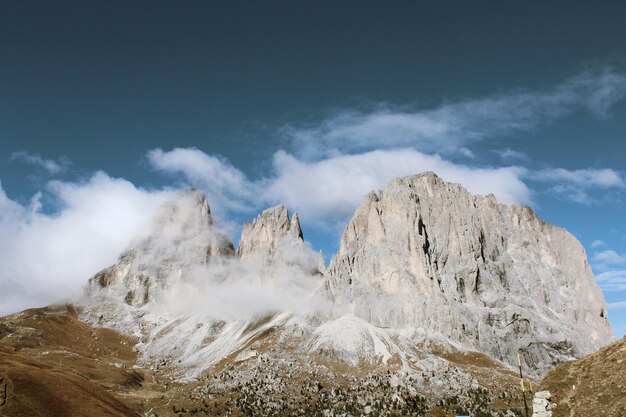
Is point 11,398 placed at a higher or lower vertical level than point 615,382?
lower

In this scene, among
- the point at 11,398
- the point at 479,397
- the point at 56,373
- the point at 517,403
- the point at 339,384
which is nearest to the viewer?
the point at 11,398

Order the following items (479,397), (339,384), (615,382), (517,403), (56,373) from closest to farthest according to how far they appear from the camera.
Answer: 1. (615,382)
2. (56,373)
3. (517,403)
4. (479,397)
5. (339,384)

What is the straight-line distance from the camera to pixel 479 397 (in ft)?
542

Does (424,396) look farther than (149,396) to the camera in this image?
No

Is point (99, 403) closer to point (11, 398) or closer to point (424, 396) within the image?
point (11, 398)

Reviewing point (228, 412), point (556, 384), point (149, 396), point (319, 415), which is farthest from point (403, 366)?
point (556, 384)

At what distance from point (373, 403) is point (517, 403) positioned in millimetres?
46721

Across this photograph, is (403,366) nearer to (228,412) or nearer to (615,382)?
(228,412)

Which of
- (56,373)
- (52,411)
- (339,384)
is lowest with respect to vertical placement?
(52,411)

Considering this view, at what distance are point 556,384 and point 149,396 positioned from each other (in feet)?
576

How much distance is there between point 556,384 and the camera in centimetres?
5703

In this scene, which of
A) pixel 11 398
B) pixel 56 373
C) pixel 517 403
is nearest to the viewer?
pixel 11 398

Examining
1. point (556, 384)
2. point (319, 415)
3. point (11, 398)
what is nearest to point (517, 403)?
point (319, 415)

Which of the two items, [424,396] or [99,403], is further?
[424,396]
